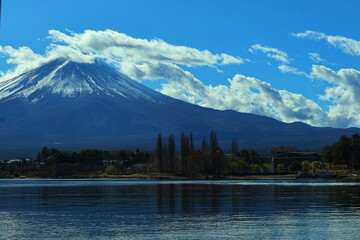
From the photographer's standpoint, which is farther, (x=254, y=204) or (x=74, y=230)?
(x=254, y=204)

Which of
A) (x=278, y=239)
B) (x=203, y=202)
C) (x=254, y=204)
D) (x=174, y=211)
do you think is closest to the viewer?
(x=278, y=239)

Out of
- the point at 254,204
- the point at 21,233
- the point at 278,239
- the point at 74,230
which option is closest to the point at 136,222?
the point at 74,230

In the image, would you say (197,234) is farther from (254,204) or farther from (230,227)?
(254,204)

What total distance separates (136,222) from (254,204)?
76.1 ft

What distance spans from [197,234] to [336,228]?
10.7 metres

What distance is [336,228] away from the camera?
49781mm

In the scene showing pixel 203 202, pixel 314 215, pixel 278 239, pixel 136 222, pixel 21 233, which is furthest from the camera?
pixel 203 202

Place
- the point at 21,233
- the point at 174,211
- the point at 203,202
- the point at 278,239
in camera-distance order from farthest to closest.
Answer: the point at 203,202, the point at 174,211, the point at 21,233, the point at 278,239

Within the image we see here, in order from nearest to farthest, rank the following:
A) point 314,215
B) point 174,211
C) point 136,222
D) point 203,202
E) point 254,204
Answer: point 136,222 < point 314,215 < point 174,211 < point 254,204 < point 203,202

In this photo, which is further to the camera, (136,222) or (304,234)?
(136,222)

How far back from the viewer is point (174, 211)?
6669cm

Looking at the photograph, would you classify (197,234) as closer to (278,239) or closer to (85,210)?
(278,239)

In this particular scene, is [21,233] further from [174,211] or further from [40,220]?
[174,211]

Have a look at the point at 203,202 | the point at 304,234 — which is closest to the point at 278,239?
the point at 304,234
